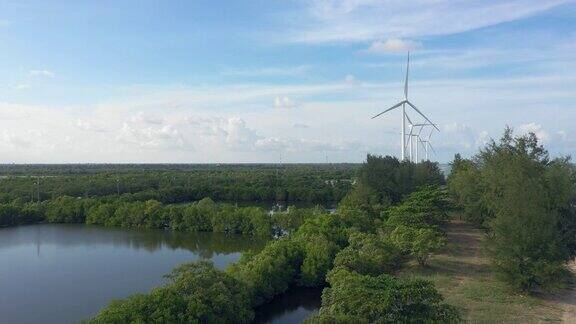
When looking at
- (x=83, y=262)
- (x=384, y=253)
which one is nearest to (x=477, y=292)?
(x=384, y=253)

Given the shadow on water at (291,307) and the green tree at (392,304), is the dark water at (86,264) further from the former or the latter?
the green tree at (392,304)

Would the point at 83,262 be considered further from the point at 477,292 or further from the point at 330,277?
the point at 477,292

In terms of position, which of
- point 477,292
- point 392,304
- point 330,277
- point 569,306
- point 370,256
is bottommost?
point 569,306

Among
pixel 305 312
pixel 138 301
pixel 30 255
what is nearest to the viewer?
pixel 138 301

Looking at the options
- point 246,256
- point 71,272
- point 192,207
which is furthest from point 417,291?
point 192,207

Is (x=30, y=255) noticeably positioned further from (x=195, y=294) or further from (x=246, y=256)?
(x=195, y=294)

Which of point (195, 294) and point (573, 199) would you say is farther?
point (573, 199)
